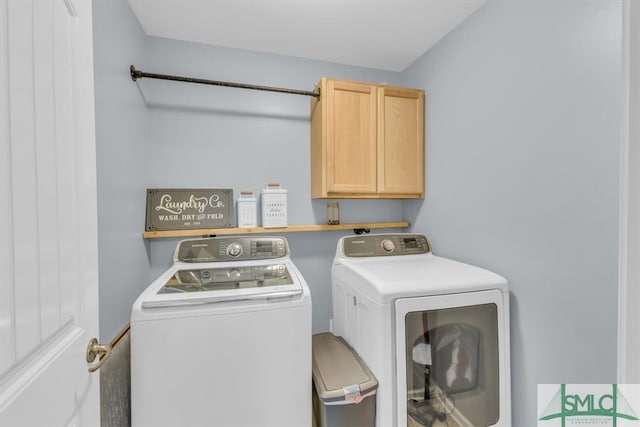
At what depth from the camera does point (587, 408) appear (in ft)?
3.68

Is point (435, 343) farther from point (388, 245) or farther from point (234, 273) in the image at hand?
point (234, 273)

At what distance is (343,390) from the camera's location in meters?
1.21

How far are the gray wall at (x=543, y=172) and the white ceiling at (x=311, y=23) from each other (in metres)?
0.26

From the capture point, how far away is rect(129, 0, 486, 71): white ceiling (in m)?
1.58

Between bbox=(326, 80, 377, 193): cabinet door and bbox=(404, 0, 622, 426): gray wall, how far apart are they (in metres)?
0.56

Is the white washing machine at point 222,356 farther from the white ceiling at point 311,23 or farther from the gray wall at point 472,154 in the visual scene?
the white ceiling at point 311,23

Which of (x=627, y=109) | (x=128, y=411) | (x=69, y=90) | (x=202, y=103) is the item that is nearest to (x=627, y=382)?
(x=627, y=109)

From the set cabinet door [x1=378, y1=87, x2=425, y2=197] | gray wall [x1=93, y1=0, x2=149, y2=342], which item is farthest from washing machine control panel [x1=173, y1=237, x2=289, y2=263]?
cabinet door [x1=378, y1=87, x2=425, y2=197]

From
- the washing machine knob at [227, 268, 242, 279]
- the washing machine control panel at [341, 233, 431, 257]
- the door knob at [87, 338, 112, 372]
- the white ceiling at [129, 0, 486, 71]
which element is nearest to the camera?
the door knob at [87, 338, 112, 372]

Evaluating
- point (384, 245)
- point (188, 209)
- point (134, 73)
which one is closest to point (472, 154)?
point (384, 245)

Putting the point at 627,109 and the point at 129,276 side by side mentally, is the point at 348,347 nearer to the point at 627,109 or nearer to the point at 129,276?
the point at 129,276

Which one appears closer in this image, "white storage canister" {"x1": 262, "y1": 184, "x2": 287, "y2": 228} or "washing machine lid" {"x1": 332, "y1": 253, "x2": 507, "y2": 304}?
"washing machine lid" {"x1": 332, "y1": 253, "x2": 507, "y2": 304}

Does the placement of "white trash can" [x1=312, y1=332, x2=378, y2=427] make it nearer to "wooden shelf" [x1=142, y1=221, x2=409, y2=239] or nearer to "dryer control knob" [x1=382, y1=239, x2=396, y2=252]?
"dryer control knob" [x1=382, y1=239, x2=396, y2=252]

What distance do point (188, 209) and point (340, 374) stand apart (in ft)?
4.75
